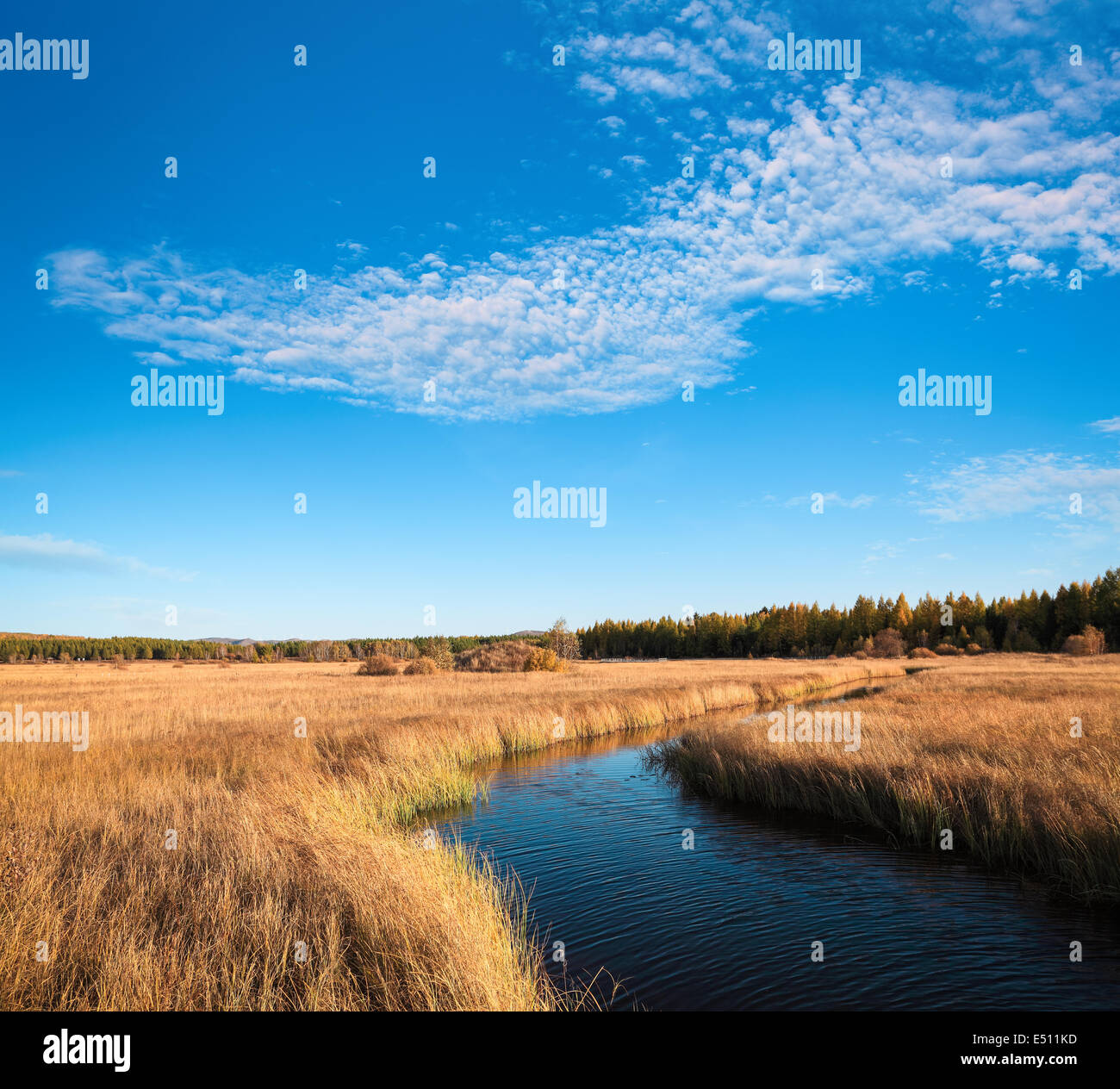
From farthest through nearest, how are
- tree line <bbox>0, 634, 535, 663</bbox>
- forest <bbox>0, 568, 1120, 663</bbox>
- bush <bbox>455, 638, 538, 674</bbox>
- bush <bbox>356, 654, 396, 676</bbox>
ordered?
tree line <bbox>0, 634, 535, 663</bbox>, forest <bbox>0, 568, 1120, 663</bbox>, bush <bbox>455, 638, 538, 674</bbox>, bush <bbox>356, 654, 396, 676</bbox>

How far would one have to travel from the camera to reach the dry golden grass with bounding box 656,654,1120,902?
34.5 feet

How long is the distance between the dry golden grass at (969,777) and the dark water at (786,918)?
27.7 inches

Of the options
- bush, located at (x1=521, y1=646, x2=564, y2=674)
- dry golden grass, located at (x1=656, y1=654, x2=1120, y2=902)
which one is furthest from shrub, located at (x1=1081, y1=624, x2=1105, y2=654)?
dry golden grass, located at (x1=656, y1=654, x2=1120, y2=902)

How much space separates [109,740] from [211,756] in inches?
176

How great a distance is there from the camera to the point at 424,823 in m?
15.5

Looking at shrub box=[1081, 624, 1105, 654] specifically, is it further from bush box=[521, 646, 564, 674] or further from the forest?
bush box=[521, 646, 564, 674]

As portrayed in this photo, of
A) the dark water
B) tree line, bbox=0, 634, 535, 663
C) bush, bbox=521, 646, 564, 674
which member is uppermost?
the dark water

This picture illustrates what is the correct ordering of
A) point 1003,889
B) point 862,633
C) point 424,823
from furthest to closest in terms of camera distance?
1. point 862,633
2. point 424,823
3. point 1003,889

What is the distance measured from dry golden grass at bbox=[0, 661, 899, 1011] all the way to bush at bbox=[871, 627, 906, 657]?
323ft

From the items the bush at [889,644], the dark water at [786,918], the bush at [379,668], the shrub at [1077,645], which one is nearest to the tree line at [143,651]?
the bush at [379,668]

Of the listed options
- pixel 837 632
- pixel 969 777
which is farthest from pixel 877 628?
pixel 969 777
